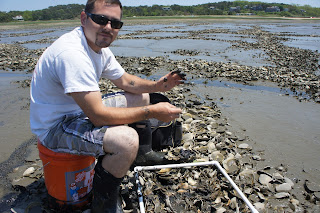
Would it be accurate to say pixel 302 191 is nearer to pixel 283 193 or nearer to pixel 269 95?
pixel 283 193

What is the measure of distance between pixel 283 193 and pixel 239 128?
6.55ft

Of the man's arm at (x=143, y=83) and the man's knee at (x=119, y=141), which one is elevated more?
the man's arm at (x=143, y=83)

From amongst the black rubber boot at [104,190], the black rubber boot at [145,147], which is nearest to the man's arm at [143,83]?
the black rubber boot at [145,147]

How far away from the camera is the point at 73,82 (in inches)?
82.9

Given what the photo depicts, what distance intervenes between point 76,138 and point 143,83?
151 cm

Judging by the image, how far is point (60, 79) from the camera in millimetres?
2180

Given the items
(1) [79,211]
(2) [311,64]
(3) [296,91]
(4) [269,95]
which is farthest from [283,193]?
(2) [311,64]

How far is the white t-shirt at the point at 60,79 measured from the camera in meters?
2.13

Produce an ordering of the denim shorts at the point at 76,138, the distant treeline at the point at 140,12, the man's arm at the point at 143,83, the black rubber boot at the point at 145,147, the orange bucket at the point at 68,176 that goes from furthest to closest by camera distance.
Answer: the distant treeline at the point at 140,12, the man's arm at the point at 143,83, the black rubber boot at the point at 145,147, the orange bucket at the point at 68,176, the denim shorts at the point at 76,138

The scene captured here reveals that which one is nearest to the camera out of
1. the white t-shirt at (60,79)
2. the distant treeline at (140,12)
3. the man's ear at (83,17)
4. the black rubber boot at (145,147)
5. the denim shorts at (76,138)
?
the white t-shirt at (60,79)

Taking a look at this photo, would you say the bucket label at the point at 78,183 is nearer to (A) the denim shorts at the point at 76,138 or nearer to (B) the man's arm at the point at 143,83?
(A) the denim shorts at the point at 76,138

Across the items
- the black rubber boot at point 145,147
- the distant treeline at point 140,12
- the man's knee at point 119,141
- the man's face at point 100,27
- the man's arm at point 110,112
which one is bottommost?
the black rubber boot at point 145,147

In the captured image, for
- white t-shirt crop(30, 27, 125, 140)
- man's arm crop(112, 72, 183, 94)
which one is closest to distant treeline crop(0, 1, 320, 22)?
man's arm crop(112, 72, 183, 94)

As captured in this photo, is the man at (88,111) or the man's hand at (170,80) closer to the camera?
the man at (88,111)
